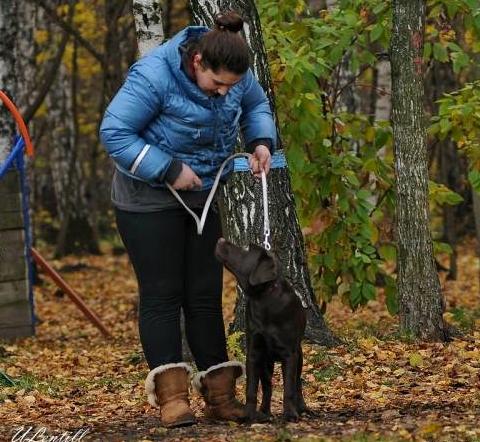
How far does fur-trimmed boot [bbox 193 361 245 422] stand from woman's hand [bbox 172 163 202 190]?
3.51 ft

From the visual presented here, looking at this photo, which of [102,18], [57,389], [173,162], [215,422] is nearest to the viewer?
[173,162]

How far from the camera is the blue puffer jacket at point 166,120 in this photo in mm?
5996

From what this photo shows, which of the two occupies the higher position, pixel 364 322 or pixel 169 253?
pixel 169 253

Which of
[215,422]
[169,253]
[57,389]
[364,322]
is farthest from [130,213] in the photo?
[364,322]

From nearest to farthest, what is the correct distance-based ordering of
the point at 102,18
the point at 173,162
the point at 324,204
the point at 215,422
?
the point at 173,162 < the point at 215,422 < the point at 324,204 < the point at 102,18

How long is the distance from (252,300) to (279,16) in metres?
4.98

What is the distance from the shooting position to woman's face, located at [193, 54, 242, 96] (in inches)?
233

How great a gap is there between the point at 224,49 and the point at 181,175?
2.20 ft

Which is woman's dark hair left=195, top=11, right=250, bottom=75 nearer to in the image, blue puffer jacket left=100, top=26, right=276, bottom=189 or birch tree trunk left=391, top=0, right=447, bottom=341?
blue puffer jacket left=100, top=26, right=276, bottom=189

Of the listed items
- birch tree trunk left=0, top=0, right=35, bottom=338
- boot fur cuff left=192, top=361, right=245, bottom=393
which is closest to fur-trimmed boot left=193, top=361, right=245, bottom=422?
boot fur cuff left=192, top=361, right=245, bottom=393

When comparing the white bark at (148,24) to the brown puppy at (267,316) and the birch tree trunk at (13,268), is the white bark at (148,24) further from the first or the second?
the brown puppy at (267,316)

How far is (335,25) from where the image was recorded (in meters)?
10.5

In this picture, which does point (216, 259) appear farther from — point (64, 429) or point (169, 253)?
point (64, 429)

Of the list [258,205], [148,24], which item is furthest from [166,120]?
[148,24]
